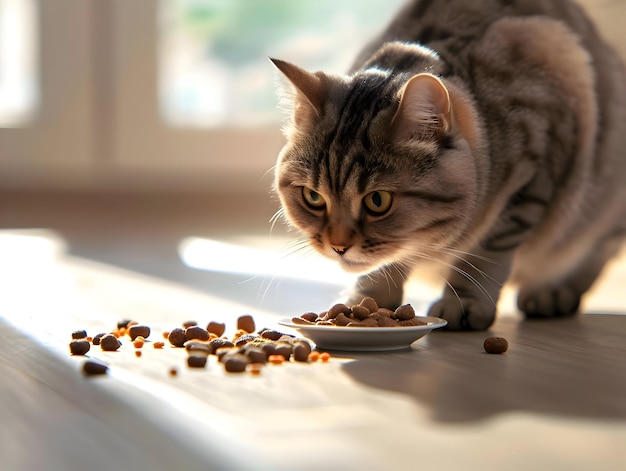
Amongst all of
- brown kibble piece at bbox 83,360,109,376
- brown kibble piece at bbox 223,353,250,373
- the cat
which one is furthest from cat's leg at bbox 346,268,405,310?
brown kibble piece at bbox 83,360,109,376

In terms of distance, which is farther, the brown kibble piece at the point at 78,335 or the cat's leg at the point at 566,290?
the cat's leg at the point at 566,290

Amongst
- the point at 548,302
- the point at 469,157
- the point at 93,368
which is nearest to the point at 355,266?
the point at 469,157

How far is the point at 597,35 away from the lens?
2.42 metres

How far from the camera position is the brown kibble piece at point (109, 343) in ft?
5.52

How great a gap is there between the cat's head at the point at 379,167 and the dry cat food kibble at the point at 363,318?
0.09 metres

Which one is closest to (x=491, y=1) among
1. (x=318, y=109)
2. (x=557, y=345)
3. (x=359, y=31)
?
(x=318, y=109)

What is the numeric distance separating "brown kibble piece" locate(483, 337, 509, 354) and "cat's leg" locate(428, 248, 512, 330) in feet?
0.71

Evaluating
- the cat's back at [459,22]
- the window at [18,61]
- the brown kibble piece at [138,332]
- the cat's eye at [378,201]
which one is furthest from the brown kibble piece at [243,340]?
the window at [18,61]

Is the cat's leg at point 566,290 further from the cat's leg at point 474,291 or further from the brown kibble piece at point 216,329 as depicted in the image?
the brown kibble piece at point 216,329

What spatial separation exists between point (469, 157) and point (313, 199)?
33cm

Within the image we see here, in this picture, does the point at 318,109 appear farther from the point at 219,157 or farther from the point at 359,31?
the point at 359,31

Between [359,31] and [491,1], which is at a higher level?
[359,31]

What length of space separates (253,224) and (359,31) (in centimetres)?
143

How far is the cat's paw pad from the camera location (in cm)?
222
